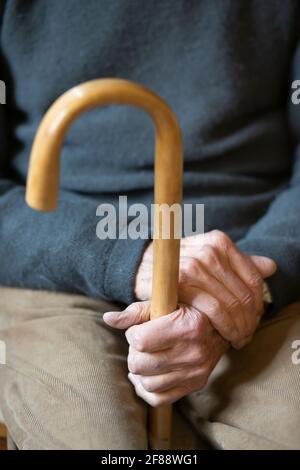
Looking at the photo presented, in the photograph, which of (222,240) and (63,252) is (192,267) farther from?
(63,252)

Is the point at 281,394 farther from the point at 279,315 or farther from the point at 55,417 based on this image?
the point at 55,417

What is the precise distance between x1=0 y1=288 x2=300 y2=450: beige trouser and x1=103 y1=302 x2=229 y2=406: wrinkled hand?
41mm

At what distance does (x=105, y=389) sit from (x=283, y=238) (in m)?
0.31

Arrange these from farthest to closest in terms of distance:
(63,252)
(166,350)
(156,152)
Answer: (63,252)
(166,350)
(156,152)

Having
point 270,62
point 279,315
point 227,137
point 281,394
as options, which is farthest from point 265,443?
point 270,62

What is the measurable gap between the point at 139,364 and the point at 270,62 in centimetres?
49

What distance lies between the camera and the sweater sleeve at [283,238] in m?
0.78

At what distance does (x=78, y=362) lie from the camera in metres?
0.70

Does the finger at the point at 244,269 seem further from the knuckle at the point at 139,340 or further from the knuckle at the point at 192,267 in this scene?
the knuckle at the point at 139,340

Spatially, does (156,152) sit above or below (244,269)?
above

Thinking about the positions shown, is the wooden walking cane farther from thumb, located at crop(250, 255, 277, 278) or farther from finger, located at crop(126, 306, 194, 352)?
thumb, located at crop(250, 255, 277, 278)

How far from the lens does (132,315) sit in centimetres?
66

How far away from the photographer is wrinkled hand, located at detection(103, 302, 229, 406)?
0.64 metres

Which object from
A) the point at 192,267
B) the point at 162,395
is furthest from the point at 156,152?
the point at 162,395
